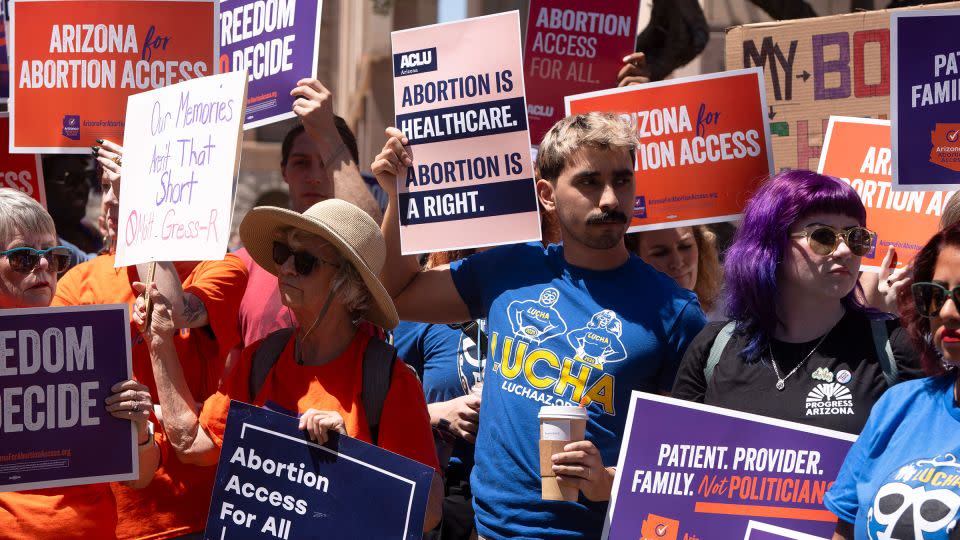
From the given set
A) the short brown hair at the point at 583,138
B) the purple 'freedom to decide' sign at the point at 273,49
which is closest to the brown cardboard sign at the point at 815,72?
the short brown hair at the point at 583,138

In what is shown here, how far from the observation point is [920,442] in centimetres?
317

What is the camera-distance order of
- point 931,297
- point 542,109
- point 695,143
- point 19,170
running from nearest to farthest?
point 931,297
point 695,143
point 19,170
point 542,109

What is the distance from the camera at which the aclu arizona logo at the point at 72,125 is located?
17.1 feet

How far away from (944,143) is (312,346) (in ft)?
7.24

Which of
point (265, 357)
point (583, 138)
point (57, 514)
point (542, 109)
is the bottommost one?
point (57, 514)

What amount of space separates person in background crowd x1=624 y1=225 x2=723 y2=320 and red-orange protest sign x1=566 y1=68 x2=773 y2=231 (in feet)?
1.65

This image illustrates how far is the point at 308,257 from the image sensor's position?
4.18 meters

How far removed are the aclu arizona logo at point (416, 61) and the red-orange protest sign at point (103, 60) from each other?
756 mm

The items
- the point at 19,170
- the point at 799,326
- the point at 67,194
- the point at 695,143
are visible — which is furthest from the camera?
the point at 67,194

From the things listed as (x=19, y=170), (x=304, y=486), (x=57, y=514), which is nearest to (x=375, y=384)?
(x=304, y=486)

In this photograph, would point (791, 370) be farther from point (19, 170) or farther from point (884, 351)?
point (19, 170)

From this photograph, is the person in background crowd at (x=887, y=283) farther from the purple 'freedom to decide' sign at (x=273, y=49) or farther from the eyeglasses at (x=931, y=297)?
the purple 'freedom to decide' sign at (x=273, y=49)

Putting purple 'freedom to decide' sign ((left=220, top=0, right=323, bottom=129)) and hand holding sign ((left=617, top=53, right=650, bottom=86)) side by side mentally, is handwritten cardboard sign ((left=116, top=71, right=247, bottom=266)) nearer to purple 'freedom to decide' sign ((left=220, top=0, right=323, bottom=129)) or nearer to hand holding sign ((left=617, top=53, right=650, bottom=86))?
purple 'freedom to decide' sign ((left=220, top=0, right=323, bottom=129))

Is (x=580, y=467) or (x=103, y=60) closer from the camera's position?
(x=580, y=467)
